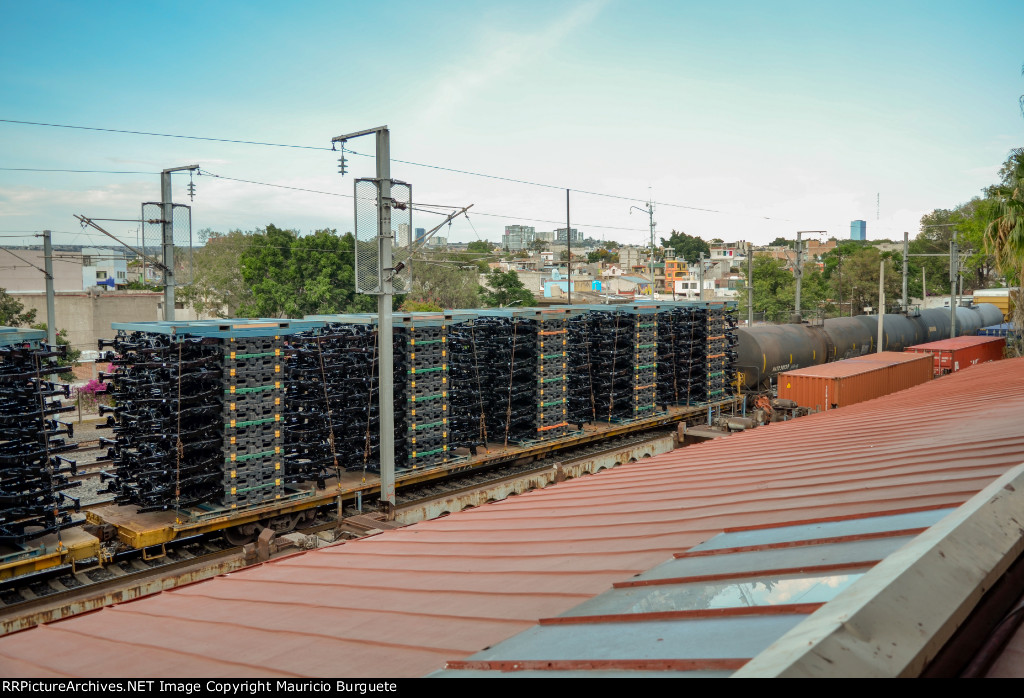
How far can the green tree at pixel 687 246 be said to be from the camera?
569ft

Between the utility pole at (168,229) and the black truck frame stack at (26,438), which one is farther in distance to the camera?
the utility pole at (168,229)

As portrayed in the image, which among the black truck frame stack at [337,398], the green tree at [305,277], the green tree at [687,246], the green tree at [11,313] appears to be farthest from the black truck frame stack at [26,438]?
the green tree at [687,246]

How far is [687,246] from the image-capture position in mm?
176000

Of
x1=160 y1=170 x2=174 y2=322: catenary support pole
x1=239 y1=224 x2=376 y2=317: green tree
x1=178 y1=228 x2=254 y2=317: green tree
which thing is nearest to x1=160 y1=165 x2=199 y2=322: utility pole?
x1=160 y1=170 x2=174 y2=322: catenary support pole

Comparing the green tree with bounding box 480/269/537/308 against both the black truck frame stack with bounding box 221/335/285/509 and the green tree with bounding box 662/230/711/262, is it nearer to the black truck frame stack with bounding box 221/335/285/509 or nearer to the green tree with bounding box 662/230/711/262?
the black truck frame stack with bounding box 221/335/285/509

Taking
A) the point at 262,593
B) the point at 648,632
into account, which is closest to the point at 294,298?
the point at 262,593

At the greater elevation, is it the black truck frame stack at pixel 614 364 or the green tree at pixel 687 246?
the green tree at pixel 687 246

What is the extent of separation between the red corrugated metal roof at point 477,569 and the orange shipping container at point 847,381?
637 inches

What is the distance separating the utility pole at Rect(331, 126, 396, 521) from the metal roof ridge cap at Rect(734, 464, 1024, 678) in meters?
13.6

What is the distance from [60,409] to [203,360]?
8.26 feet

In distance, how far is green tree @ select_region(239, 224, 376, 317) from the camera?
5184cm

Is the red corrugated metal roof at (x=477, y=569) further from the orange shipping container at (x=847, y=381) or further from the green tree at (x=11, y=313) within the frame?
the green tree at (x=11, y=313)

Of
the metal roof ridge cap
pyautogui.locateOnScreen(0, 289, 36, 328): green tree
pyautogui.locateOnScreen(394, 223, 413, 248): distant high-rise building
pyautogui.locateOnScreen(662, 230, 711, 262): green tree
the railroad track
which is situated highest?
pyautogui.locateOnScreen(662, 230, 711, 262): green tree

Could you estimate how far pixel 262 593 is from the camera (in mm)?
6898
